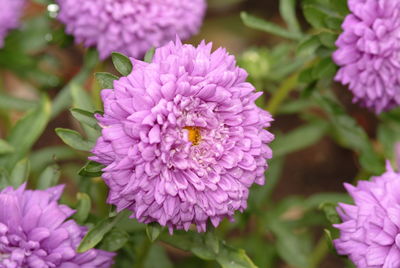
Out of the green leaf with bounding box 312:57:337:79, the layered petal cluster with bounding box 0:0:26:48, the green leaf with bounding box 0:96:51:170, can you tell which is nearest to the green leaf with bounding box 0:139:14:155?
the green leaf with bounding box 0:96:51:170

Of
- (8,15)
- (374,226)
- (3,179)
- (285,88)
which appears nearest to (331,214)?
(374,226)

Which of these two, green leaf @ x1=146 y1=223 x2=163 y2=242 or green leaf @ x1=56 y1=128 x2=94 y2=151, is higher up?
green leaf @ x1=56 y1=128 x2=94 y2=151

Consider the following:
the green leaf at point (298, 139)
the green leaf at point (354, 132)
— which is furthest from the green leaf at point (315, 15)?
the green leaf at point (298, 139)

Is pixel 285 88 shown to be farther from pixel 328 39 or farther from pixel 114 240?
pixel 114 240

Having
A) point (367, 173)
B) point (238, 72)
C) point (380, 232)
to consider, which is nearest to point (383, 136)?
point (367, 173)

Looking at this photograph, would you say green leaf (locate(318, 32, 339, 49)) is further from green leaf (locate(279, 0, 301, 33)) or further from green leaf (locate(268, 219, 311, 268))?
green leaf (locate(268, 219, 311, 268))

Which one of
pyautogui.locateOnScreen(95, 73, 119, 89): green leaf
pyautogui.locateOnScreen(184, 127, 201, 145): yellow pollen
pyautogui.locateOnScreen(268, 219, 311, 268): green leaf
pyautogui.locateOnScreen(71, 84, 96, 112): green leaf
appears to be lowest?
pyautogui.locateOnScreen(268, 219, 311, 268): green leaf
